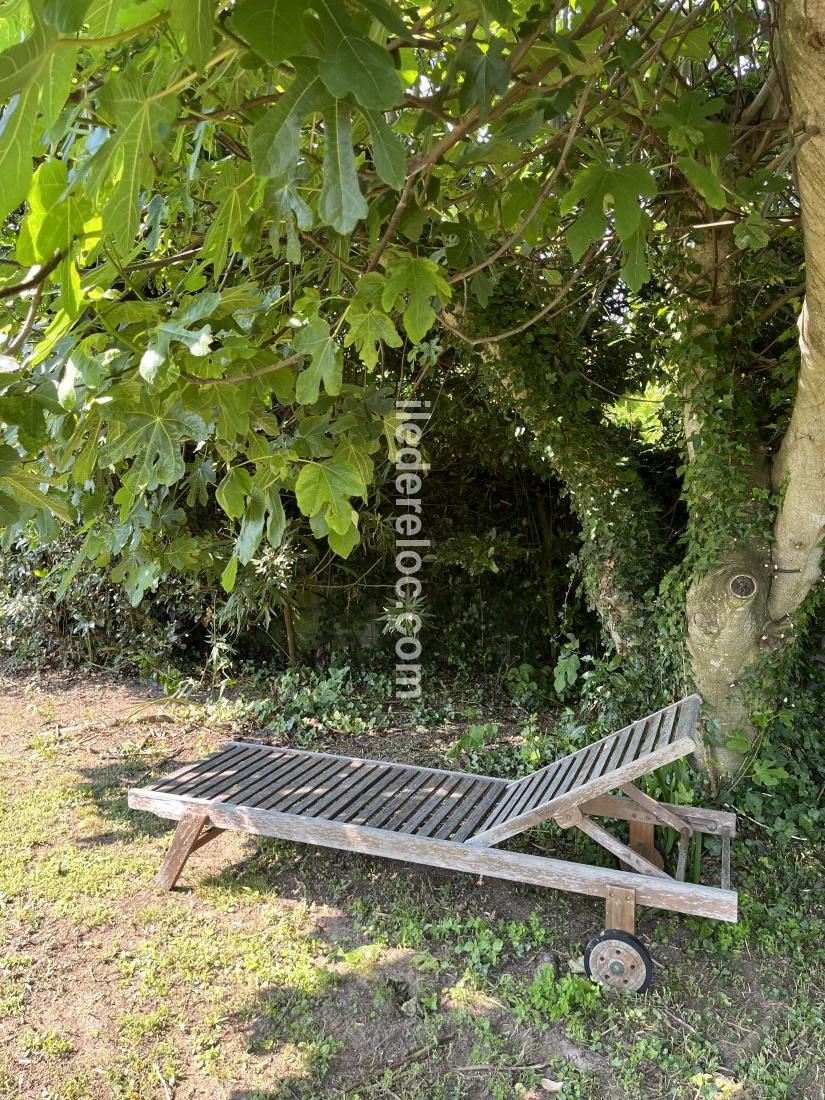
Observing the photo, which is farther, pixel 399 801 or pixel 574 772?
pixel 399 801

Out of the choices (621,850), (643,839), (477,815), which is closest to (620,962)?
(621,850)

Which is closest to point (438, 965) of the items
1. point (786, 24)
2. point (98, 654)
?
point (786, 24)

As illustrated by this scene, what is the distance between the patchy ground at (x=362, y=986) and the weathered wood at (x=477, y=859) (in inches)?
12.4

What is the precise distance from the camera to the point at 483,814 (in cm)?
315

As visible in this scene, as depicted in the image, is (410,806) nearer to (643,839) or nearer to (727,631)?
(643,839)

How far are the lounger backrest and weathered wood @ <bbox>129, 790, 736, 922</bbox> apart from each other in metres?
0.09

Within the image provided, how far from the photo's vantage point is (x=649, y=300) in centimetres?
457

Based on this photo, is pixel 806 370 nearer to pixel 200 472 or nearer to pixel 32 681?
pixel 200 472

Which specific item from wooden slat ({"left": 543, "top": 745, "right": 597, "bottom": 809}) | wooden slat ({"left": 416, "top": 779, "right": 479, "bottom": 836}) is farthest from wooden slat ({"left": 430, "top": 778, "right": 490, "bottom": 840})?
wooden slat ({"left": 543, "top": 745, "right": 597, "bottom": 809})

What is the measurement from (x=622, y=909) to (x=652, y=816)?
537 millimetres

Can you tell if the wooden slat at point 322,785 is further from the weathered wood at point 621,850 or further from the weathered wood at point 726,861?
the weathered wood at point 726,861

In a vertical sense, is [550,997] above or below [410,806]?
below

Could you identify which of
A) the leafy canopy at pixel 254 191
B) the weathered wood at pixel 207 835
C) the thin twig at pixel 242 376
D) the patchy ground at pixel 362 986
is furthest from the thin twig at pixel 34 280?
Result: the weathered wood at pixel 207 835

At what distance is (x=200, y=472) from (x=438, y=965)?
1.90 meters
